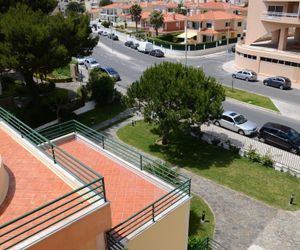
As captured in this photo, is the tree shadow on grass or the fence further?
the tree shadow on grass

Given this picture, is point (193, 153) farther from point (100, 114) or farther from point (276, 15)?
point (276, 15)

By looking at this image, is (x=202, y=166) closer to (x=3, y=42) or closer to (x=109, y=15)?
(x=3, y=42)

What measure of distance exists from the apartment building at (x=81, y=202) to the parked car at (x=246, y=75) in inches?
1323

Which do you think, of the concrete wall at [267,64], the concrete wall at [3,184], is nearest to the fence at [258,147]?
the concrete wall at [267,64]

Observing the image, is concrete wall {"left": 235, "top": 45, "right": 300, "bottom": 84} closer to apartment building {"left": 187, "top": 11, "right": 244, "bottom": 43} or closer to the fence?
apartment building {"left": 187, "top": 11, "right": 244, "bottom": 43}

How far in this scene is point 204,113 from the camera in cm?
2245

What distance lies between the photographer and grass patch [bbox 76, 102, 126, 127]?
3147 cm

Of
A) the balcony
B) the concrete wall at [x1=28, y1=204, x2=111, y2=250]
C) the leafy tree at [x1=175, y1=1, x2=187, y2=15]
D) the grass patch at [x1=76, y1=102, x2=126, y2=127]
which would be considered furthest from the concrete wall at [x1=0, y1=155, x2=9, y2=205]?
the leafy tree at [x1=175, y1=1, x2=187, y2=15]

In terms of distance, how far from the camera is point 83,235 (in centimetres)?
873

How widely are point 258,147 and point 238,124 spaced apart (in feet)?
10.2

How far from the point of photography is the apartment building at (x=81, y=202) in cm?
832

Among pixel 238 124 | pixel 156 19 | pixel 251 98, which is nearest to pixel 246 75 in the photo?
pixel 251 98

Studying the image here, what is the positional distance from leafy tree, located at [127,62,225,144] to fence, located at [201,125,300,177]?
498 centimetres

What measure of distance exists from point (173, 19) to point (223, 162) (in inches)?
2379
